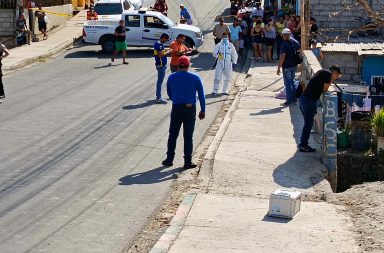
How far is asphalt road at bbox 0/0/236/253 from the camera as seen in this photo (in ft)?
33.3

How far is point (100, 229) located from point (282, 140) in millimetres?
5957

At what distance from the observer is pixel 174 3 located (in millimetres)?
46438

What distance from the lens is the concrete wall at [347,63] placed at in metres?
24.6

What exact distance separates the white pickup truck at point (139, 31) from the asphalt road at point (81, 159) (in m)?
5.65

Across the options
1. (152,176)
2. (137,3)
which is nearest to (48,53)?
(137,3)

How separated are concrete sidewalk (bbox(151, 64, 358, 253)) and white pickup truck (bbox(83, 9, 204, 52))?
572 inches

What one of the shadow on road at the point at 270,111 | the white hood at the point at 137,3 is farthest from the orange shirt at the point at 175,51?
the white hood at the point at 137,3

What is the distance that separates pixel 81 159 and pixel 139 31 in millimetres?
18222

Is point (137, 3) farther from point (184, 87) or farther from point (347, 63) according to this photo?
point (184, 87)

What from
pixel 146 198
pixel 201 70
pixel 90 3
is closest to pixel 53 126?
pixel 146 198

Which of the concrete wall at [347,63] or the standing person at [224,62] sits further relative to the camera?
the concrete wall at [347,63]

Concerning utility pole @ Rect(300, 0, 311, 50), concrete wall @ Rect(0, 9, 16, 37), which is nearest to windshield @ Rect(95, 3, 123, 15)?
concrete wall @ Rect(0, 9, 16, 37)

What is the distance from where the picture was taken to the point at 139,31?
31.8 metres

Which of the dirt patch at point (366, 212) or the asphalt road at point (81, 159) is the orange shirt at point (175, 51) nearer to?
the asphalt road at point (81, 159)
